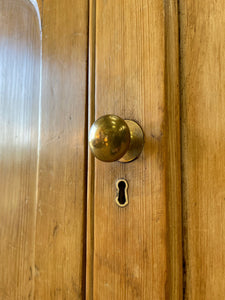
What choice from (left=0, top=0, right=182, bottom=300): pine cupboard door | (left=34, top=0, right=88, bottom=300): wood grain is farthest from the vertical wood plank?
(left=34, top=0, right=88, bottom=300): wood grain

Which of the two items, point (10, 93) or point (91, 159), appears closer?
point (91, 159)

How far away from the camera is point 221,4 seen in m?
0.27

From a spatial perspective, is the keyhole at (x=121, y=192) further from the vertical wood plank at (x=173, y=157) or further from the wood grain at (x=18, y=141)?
the wood grain at (x=18, y=141)

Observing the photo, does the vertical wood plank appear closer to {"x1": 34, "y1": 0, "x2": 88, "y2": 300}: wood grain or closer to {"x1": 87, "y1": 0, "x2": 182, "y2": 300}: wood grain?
{"x1": 87, "y1": 0, "x2": 182, "y2": 300}: wood grain

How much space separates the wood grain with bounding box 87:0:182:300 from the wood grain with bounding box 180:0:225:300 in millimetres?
14

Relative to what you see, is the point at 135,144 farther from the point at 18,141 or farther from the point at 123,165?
the point at 18,141

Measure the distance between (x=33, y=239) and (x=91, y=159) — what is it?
0.50 ft

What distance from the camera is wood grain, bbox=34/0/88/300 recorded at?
1.07 ft

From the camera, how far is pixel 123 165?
0.29 meters

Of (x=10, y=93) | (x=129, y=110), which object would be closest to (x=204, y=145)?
(x=129, y=110)

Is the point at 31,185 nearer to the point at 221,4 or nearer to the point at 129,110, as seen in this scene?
the point at 129,110

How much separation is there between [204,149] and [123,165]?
9cm

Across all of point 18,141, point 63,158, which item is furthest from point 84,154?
point 18,141

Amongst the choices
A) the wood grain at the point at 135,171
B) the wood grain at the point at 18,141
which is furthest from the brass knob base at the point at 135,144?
the wood grain at the point at 18,141
